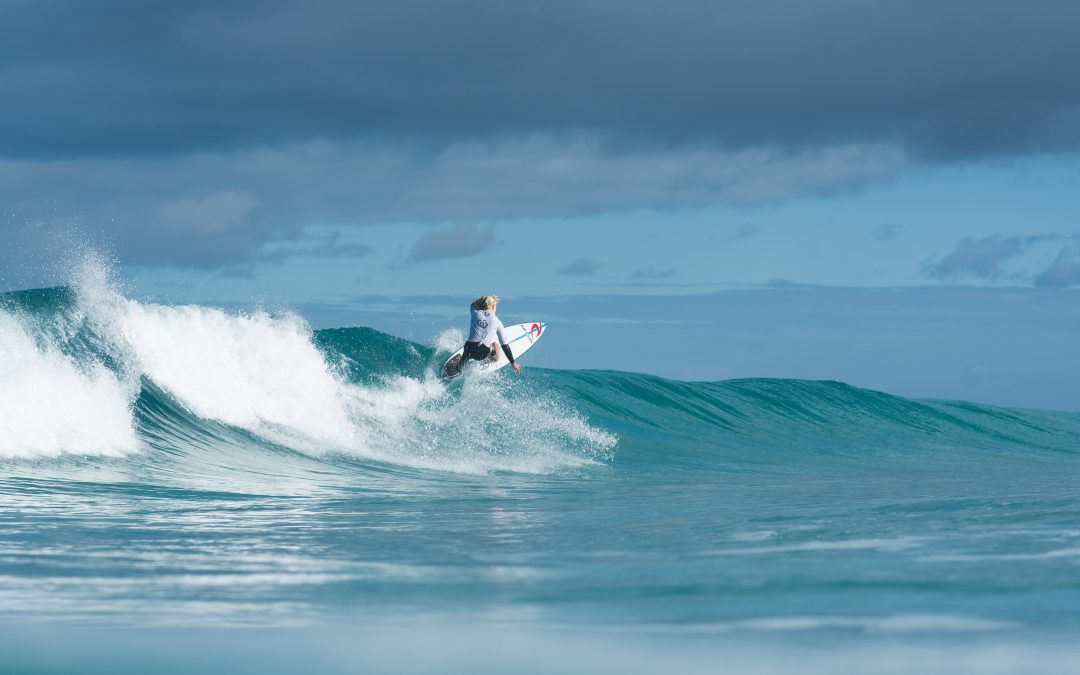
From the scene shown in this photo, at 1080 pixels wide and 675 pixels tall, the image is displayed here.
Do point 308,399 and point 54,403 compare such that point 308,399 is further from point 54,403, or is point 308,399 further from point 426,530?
point 426,530

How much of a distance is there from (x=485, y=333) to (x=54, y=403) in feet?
17.9

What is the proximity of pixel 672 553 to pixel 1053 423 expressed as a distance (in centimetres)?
2883

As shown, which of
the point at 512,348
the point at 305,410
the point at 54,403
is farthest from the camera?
the point at 512,348

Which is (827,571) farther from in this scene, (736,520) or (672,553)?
(736,520)

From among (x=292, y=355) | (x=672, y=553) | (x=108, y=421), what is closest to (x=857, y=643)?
(x=672, y=553)

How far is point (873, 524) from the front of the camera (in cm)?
703

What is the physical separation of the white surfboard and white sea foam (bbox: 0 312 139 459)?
493 centimetres

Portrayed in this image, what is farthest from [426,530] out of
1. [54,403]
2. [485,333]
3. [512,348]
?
[512,348]

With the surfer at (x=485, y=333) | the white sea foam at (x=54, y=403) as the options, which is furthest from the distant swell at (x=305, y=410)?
the surfer at (x=485, y=333)

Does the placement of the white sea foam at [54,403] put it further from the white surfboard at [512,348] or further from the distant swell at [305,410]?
the white surfboard at [512,348]

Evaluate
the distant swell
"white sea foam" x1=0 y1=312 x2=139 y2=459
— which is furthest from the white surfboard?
"white sea foam" x1=0 y1=312 x2=139 y2=459

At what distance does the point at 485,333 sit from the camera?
583 inches

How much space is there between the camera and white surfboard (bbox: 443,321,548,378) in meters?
16.5

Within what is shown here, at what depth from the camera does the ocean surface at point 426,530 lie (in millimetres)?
3822
